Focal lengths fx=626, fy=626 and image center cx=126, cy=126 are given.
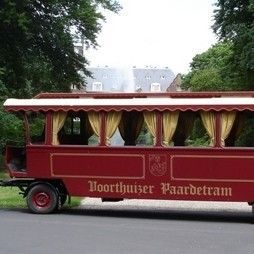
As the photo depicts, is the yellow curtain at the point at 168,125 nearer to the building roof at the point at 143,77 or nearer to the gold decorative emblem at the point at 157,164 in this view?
the gold decorative emblem at the point at 157,164

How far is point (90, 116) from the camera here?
14078 millimetres

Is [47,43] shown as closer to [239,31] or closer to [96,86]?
[239,31]

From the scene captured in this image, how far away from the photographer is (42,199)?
14.3 metres

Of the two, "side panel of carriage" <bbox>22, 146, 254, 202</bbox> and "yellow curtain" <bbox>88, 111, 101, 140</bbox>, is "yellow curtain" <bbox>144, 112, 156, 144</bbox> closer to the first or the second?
"side panel of carriage" <bbox>22, 146, 254, 202</bbox>

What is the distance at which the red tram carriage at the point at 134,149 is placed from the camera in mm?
13258

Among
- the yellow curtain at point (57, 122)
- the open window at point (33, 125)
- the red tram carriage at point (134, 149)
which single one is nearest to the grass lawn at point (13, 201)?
the red tram carriage at point (134, 149)

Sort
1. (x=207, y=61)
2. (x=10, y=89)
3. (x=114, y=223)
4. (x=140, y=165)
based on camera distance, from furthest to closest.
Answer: (x=207, y=61) → (x=10, y=89) → (x=140, y=165) → (x=114, y=223)

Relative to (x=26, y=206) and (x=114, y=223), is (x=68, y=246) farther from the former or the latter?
(x=26, y=206)

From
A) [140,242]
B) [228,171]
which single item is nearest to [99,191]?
[228,171]

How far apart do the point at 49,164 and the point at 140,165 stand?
2111 millimetres

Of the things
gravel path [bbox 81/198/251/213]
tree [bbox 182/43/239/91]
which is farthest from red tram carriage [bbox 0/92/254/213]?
tree [bbox 182/43/239/91]

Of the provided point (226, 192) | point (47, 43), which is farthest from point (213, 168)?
point (47, 43)

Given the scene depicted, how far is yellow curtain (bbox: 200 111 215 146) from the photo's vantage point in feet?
44.0

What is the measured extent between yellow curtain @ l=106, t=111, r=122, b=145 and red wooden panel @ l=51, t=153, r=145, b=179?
0.46 meters
